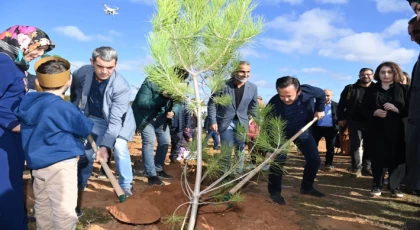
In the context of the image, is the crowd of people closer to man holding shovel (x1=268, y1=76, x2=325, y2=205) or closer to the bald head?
man holding shovel (x1=268, y1=76, x2=325, y2=205)

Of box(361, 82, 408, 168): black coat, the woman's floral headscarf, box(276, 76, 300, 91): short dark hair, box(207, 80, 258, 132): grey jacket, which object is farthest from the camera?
box(207, 80, 258, 132): grey jacket

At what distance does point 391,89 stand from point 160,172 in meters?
3.19

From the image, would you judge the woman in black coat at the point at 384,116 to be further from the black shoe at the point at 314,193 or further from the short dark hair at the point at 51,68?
the short dark hair at the point at 51,68

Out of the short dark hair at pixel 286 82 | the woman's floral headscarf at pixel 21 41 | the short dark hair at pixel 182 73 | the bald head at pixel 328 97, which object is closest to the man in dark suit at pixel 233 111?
the short dark hair at pixel 286 82

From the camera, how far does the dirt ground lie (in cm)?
295

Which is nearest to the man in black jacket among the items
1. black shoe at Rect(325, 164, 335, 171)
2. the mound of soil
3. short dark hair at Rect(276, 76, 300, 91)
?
black shoe at Rect(325, 164, 335, 171)

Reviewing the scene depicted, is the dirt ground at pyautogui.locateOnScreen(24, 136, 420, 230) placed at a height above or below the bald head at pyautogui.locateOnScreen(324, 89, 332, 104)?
below

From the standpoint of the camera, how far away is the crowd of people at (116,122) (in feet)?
6.74

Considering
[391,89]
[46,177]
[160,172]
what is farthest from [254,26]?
[160,172]

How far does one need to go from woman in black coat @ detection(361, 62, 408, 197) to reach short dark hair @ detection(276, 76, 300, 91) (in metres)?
1.08

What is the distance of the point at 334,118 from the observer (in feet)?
19.0

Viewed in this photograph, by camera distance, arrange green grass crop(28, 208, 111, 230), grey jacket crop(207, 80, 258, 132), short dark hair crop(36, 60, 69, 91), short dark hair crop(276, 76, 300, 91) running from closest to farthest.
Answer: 1. short dark hair crop(36, 60, 69, 91)
2. green grass crop(28, 208, 111, 230)
3. short dark hair crop(276, 76, 300, 91)
4. grey jacket crop(207, 80, 258, 132)

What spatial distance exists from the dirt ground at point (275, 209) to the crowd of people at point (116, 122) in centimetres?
19

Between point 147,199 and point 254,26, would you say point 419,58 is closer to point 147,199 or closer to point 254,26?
point 254,26
